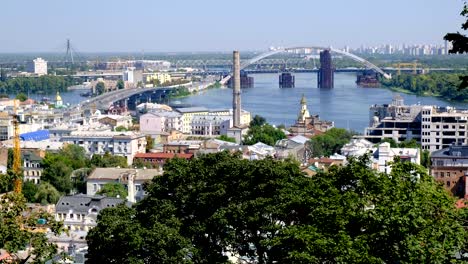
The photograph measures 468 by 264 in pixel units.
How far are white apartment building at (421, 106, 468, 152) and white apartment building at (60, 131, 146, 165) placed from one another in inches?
257

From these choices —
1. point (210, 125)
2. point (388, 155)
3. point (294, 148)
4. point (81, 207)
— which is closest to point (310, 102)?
point (210, 125)

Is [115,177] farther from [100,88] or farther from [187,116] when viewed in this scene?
[100,88]

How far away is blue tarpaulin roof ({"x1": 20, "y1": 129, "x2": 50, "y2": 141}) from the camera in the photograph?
21625 millimetres

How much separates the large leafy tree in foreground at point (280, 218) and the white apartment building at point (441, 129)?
42.1ft

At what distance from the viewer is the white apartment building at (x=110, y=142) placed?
19.2m

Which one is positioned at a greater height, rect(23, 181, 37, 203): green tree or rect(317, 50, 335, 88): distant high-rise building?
rect(317, 50, 335, 88): distant high-rise building

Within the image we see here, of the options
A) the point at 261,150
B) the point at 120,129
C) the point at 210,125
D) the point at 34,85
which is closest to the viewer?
the point at 261,150

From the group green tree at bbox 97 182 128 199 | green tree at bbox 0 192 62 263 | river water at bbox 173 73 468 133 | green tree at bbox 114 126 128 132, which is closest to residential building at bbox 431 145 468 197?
green tree at bbox 97 182 128 199

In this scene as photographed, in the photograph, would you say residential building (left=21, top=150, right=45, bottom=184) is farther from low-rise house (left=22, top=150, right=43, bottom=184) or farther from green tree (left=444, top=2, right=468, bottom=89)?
green tree (left=444, top=2, right=468, bottom=89)

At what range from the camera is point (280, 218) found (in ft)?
17.8

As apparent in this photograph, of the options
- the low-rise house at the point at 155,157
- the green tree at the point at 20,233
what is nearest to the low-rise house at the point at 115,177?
the low-rise house at the point at 155,157

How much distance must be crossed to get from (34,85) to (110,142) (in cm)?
2773

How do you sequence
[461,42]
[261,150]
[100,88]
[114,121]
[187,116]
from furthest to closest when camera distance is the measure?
[100,88], [187,116], [114,121], [261,150], [461,42]

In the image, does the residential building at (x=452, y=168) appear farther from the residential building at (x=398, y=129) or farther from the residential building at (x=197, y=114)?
the residential building at (x=197, y=114)
